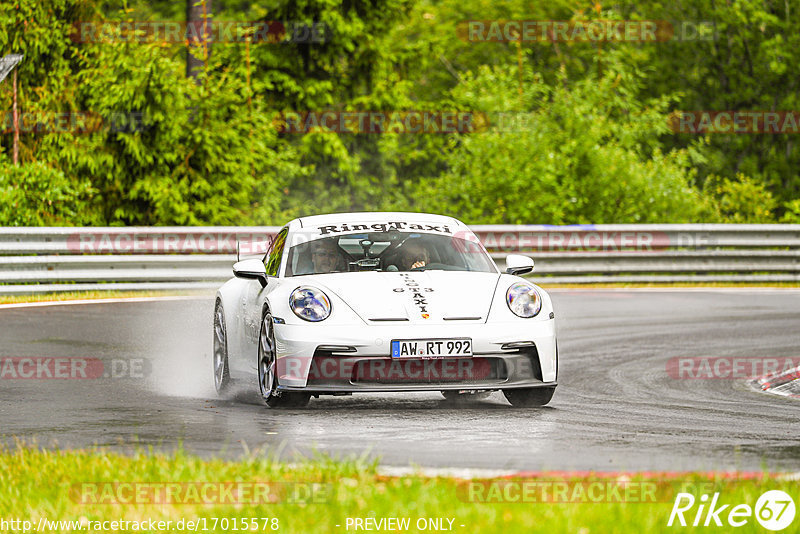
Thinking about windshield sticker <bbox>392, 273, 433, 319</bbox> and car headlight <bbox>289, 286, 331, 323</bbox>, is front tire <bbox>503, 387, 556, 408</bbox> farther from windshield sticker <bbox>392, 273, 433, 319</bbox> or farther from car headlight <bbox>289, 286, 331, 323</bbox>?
car headlight <bbox>289, 286, 331, 323</bbox>

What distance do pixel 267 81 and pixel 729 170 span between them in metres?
17.3

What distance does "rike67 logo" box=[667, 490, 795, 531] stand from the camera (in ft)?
18.9

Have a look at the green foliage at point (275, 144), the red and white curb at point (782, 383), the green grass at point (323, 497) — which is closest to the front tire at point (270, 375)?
the green grass at point (323, 497)

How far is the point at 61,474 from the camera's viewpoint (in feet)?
22.7

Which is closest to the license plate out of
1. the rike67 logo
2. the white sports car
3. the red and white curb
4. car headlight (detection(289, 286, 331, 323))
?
the white sports car

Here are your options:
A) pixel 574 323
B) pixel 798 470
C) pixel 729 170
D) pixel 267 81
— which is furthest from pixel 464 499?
pixel 729 170

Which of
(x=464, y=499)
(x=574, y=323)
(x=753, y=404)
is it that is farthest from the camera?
(x=574, y=323)

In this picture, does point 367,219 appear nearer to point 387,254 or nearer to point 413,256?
point 387,254

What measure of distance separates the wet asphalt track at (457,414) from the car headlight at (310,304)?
63 centimetres

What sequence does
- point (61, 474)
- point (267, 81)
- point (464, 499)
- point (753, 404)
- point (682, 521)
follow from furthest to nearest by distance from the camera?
point (267, 81) < point (753, 404) < point (61, 474) < point (464, 499) < point (682, 521)

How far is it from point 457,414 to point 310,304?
119cm

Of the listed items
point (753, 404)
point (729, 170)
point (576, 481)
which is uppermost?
point (576, 481)

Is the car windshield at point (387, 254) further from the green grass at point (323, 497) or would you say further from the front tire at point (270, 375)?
the green grass at point (323, 497)

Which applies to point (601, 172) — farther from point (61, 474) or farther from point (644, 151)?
point (61, 474)
